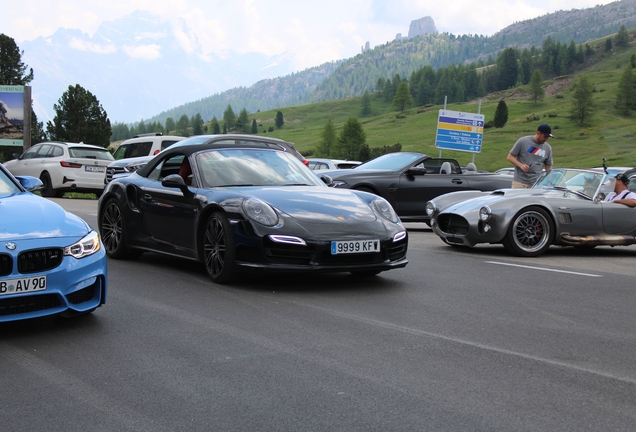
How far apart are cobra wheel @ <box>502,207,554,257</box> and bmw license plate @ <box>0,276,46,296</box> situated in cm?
666

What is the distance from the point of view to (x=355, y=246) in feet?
21.4

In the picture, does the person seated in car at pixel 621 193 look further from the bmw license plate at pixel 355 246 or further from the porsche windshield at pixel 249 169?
the bmw license plate at pixel 355 246

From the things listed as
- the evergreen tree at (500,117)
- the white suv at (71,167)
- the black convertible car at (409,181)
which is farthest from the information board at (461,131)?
the evergreen tree at (500,117)

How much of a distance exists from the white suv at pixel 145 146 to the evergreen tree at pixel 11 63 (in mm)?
53270

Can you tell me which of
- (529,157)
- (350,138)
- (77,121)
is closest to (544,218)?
(529,157)

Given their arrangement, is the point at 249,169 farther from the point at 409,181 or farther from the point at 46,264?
the point at 409,181

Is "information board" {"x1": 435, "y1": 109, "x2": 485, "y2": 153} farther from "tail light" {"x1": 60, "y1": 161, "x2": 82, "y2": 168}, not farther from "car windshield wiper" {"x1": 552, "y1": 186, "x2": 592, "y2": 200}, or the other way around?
"car windshield wiper" {"x1": 552, "y1": 186, "x2": 592, "y2": 200}

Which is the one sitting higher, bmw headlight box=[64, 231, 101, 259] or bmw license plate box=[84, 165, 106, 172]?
bmw headlight box=[64, 231, 101, 259]

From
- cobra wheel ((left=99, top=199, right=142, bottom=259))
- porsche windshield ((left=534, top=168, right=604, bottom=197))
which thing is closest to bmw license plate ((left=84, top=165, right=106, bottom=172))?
cobra wheel ((left=99, top=199, right=142, bottom=259))

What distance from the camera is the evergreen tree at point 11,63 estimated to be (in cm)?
6850

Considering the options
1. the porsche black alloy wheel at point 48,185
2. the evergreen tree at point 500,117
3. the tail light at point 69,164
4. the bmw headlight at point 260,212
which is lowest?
the porsche black alloy wheel at point 48,185

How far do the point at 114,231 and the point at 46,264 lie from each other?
3.84 meters

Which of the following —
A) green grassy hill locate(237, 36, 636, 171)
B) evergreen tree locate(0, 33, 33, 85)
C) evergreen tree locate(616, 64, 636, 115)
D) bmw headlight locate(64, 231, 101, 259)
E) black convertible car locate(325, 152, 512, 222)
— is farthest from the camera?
evergreen tree locate(616, 64, 636, 115)

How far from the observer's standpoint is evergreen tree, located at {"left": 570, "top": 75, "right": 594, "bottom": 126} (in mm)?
144750
